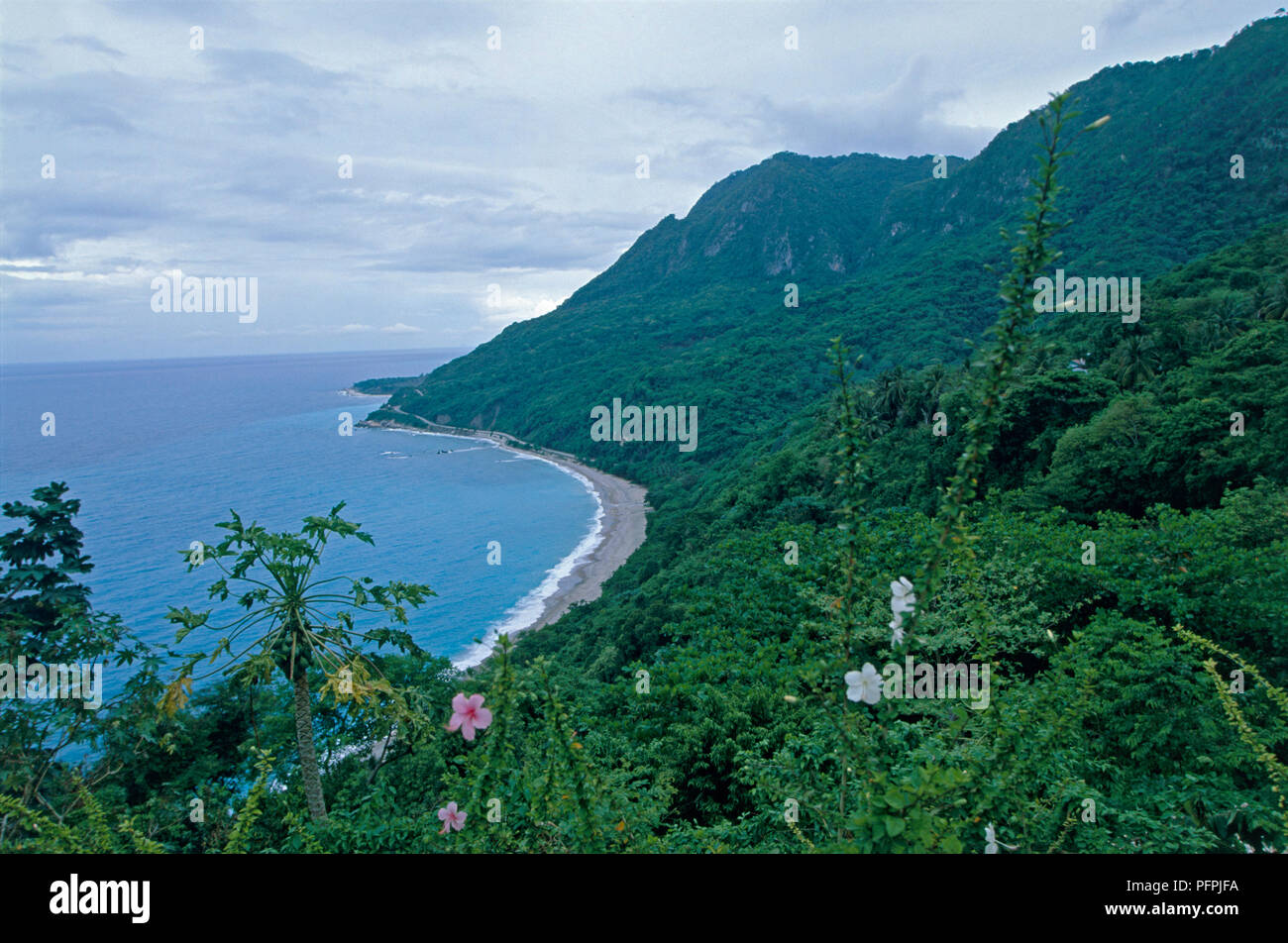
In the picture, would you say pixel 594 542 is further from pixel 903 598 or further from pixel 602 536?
pixel 903 598

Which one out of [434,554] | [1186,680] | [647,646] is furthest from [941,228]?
[1186,680]

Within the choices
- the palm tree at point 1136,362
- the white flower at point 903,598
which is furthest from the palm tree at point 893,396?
the white flower at point 903,598

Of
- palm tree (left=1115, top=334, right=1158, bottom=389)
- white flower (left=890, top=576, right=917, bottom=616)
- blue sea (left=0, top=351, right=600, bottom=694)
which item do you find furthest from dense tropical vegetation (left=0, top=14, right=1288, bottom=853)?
blue sea (left=0, top=351, right=600, bottom=694)

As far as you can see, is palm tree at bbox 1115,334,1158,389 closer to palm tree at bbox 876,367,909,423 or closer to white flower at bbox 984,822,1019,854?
palm tree at bbox 876,367,909,423

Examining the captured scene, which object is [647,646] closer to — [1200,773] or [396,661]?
[396,661]

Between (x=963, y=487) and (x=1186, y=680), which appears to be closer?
(x=963, y=487)

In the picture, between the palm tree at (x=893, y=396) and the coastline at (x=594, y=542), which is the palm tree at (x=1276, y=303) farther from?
the coastline at (x=594, y=542)

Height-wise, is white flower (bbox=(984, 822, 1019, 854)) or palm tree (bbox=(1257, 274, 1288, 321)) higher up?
palm tree (bbox=(1257, 274, 1288, 321))
